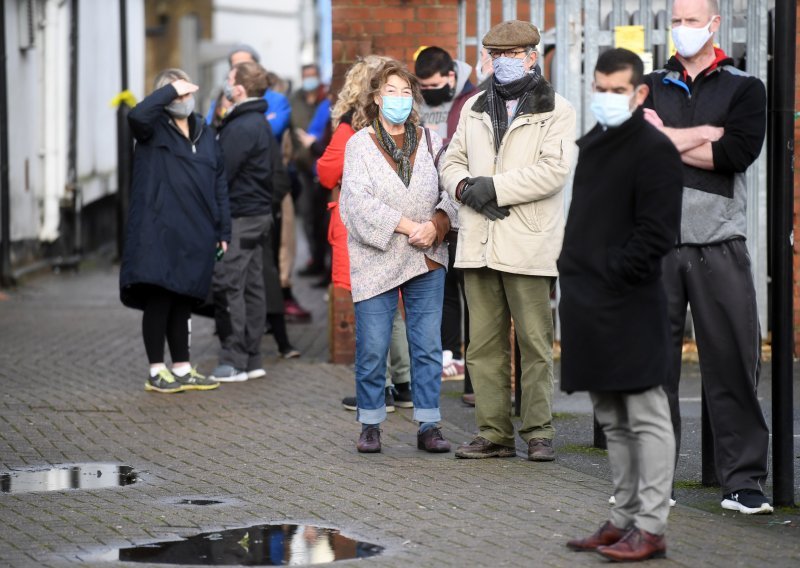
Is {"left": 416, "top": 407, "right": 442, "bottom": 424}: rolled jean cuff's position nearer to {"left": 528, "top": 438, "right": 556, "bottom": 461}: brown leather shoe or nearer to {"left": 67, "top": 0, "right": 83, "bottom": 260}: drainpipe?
{"left": 528, "top": 438, "right": 556, "bottom": 461}: brown leather shoe

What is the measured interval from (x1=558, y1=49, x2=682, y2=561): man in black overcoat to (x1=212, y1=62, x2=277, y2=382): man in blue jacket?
4824 millimetres

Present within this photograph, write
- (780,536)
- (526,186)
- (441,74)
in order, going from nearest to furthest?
(780,536) < (526,186) < (441,74)

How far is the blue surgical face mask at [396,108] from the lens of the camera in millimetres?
7762

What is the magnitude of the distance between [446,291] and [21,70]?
28.3 feet

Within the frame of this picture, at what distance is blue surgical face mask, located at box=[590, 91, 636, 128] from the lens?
5.71m

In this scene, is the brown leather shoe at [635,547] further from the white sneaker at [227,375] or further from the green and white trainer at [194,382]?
the white sneaker at [227,375]

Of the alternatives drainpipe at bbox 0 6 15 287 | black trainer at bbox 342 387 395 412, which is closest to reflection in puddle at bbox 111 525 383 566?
black trainer at bbox 342 387 395 412

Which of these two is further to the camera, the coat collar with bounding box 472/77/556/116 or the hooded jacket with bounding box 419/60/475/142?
the hooded jacket with bounding box 419/60/475/142

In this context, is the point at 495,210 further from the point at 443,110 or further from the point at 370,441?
the point at 443,110

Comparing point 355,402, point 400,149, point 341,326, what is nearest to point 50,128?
point 341,326

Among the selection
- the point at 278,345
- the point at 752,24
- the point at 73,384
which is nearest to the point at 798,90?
the point at 752,24

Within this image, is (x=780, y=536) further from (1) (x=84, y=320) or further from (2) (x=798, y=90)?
(1) (x=84, y=320)

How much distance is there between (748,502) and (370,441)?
2.10 meters

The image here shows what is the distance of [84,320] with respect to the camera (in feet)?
44.7
